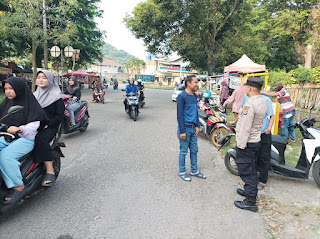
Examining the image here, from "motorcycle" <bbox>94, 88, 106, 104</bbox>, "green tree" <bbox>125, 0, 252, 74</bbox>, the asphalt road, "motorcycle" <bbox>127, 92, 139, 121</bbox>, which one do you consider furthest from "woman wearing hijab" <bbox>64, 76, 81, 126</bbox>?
"green tree" <bbox>125, 0, 252, 74</bbox>

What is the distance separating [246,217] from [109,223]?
174cm

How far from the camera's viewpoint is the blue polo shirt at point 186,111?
3977 millimetres

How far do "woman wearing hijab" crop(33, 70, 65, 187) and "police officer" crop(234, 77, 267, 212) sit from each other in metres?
2.56

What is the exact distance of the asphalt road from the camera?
8.96 ft

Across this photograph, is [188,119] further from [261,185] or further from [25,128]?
[25,128]

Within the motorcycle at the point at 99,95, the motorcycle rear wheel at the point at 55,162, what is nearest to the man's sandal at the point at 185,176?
the motorcycle rear wheel at the point at 55,162

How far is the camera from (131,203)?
3314 mm

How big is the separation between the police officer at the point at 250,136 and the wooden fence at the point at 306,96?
6.21m

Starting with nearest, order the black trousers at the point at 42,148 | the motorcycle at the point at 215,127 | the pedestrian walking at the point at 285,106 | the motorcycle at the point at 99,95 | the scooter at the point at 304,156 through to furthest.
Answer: the black trousers at the point at 42,148
the scooter at the point at 304,156
the motorcycle at the point at 215,127
the pedestrian walking at the point at 285,106
the motorcycle at the point at 99,95

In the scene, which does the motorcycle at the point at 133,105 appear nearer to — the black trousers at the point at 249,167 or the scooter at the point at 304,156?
the scooter at the point at 304,156

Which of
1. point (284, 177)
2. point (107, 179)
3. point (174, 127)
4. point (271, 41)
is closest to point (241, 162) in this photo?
point (284, 177)

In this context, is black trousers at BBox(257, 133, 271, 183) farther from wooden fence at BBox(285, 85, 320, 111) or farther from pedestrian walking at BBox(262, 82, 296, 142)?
wooden fence at BBox(285, 85, 320, 111)

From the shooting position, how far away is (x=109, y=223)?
2840 millimetres

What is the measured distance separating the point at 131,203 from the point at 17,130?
1705 mm
